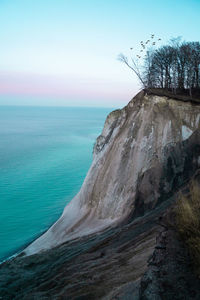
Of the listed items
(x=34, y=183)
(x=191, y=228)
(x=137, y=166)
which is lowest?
(x=34, y=183)

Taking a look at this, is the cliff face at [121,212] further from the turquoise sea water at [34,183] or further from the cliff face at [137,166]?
the turquoise sea water at [34,183]

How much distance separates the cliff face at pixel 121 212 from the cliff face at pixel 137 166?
54 millimetres

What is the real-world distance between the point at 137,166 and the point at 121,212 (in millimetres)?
2868

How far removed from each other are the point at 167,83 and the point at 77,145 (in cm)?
3348

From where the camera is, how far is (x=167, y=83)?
17797 mm

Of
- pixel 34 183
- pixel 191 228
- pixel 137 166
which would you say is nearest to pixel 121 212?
pixel 137 166

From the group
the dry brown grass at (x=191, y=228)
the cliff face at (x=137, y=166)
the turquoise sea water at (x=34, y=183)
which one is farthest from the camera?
the turquoise sea water at (x=34, y=183)

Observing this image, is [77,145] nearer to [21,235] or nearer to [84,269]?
[21,235]

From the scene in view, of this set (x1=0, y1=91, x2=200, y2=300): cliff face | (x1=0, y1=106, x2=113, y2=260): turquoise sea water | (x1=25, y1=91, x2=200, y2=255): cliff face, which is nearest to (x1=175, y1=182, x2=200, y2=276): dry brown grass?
(x1=0, y1=91, x2=200, y2=300): cliff face

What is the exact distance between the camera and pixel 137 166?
560 inches

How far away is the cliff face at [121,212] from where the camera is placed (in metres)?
7.15

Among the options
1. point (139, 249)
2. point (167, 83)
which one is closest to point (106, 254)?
point (139, 249)

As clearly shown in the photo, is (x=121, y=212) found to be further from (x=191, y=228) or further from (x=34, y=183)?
(x=34, y=183)

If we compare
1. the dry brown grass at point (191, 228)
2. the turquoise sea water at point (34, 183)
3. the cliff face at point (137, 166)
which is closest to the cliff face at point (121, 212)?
the cliff face at point (137, 166)
